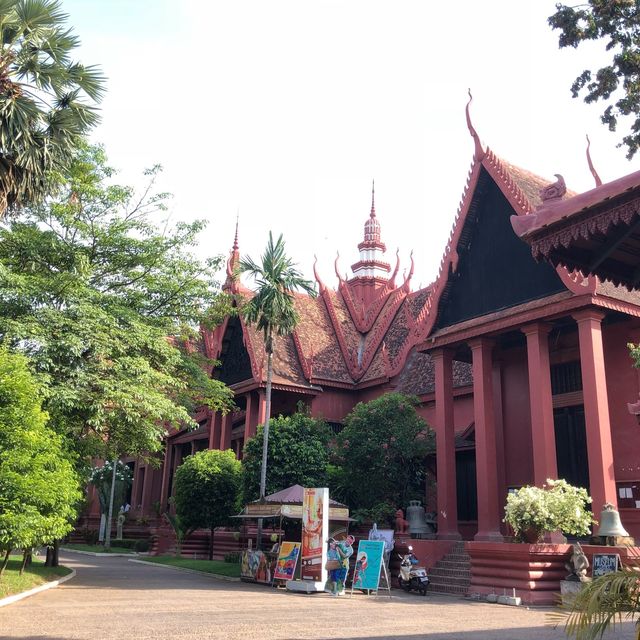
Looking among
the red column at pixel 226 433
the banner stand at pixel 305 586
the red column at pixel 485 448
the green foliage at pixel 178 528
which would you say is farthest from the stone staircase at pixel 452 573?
the red column at pixel 226 433

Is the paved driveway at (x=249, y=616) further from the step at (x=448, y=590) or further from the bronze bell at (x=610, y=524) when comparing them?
the bronze bell at (x=610, y=524)

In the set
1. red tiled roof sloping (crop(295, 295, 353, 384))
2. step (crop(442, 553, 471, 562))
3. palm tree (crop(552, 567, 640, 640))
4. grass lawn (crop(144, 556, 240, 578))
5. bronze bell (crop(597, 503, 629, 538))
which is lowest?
grass lawn (crop(144, 556, 240, 578))

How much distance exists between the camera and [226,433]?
1199 inches

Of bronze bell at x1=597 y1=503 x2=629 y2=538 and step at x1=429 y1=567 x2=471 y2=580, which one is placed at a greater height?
bronze bell at x1=597 y1=503 x2=629 y2=538

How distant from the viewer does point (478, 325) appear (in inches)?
727

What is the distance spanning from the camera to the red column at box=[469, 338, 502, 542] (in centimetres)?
1731

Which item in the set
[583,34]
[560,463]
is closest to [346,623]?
[583,34]

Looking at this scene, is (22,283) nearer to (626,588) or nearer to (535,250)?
(535,250)

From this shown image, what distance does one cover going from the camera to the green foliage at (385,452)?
20219mm

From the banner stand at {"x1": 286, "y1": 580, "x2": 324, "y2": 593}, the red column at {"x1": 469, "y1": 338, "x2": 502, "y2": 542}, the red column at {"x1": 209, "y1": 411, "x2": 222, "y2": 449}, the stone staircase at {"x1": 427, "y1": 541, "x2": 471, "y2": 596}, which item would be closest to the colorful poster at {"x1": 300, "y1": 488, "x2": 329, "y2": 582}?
the banner stand at {"x1": 286, "y1": 580, "x2": 324, "y2": 593}

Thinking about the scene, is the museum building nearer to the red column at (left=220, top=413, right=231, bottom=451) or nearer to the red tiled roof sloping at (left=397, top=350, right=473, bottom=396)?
the red tiled roof sloping at (left=397, top=350, right=473, bottom=396)

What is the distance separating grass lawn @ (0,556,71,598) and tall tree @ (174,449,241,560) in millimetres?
5698

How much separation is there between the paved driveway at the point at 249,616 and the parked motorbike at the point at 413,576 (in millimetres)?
405

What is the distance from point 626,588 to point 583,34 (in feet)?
23.2
